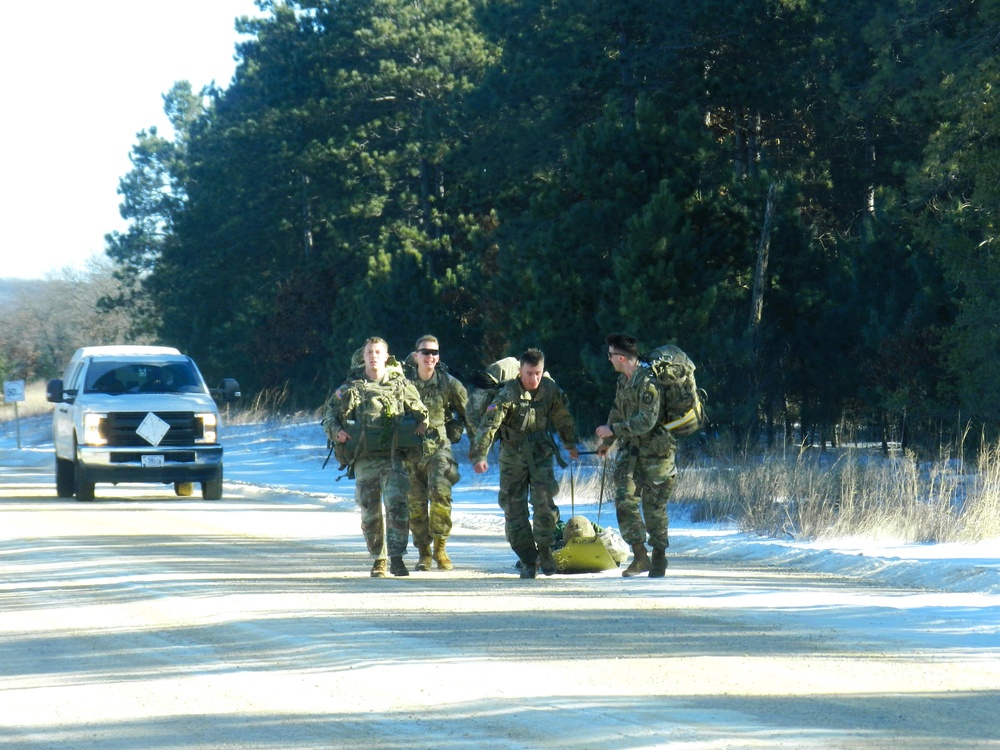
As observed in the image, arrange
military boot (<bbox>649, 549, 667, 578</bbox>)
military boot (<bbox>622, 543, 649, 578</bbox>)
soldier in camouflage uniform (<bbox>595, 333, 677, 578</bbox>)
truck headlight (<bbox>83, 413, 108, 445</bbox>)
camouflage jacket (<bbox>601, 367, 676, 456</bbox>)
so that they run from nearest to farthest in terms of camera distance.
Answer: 1. camouflage jacket (<bbox>601, 367, 676, 456</bbox>)
2. soldier in camouflage uniform (<bbox>595, 333, 677, 578</bbox>)
3. military boot (<bbox>649, 549, 667, 578</bbox>)
4. military boot (<bbox>622, 543, 649, 578</bbox>)
5. truck headlight (<bbox>83, 413, 108, 445</bbox>)

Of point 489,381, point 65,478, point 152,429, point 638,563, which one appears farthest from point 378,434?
point 65,478

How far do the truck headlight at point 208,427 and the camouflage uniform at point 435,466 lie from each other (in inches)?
360

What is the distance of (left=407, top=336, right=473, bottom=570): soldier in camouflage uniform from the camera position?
1306cm

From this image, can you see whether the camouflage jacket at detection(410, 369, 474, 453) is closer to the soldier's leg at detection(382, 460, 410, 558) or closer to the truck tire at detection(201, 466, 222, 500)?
the soldier's leg at detection(382, 460, 410, 558)

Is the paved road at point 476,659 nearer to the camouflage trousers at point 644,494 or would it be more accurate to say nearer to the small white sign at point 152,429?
the camouflage trousers at point 644,494

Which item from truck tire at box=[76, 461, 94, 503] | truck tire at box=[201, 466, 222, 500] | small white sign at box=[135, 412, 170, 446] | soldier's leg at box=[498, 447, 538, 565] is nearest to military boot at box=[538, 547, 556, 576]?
soldier's leg at box=[498, 447, 538, 565]

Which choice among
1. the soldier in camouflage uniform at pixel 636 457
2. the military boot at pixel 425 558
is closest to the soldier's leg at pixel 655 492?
the soldier in camouflage uniform at pixel 636 457

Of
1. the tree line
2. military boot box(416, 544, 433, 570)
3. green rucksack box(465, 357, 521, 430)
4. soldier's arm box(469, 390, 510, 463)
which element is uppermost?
the tree line

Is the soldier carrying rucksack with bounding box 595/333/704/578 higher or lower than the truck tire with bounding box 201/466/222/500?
higher

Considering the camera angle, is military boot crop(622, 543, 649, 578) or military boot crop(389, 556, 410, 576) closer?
military boot crop(622, 543, 649, 578)

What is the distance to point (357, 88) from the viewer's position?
143 feet

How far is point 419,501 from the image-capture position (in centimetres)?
1329

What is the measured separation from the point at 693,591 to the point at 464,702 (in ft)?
14.5

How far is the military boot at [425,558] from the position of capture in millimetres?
13383
